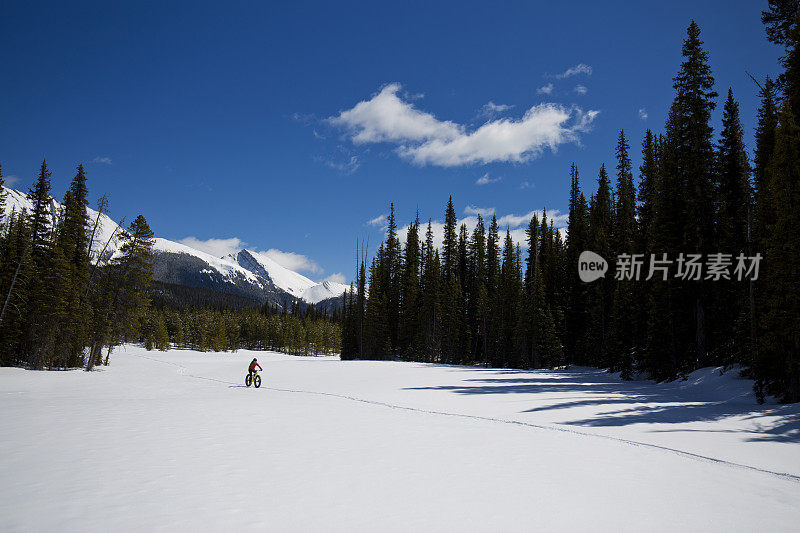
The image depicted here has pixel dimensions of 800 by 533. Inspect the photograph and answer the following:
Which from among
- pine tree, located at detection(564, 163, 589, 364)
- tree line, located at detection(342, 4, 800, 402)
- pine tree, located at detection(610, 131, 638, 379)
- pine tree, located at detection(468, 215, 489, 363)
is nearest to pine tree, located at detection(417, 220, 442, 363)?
tree line, located at detection(342, 4, 800, 402)

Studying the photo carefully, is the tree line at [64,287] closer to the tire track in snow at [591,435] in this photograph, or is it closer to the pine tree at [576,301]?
the tire track in snow at [591,435]

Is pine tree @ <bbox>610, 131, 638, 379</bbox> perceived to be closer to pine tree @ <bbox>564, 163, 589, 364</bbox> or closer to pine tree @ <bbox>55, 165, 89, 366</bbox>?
pine tree @ <bbox>564, 163, 589, 364</bbox>

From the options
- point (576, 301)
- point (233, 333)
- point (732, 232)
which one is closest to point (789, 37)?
point (732, 232)

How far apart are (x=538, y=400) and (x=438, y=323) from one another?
4307 centimetres

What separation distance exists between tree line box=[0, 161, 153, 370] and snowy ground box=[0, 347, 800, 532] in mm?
20369

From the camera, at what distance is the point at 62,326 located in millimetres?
34062

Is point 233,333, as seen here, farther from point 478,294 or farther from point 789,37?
point 789,37

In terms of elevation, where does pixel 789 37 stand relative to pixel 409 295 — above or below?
above

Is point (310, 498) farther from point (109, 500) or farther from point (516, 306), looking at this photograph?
point (516, 306)

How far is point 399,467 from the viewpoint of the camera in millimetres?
8539

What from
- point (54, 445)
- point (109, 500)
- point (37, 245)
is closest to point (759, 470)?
point (109, 500)

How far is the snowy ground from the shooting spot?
19.4 ft

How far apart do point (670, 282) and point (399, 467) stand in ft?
81.9

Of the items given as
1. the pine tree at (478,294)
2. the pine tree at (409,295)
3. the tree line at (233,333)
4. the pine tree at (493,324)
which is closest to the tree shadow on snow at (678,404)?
the pine tree at (493,324)
